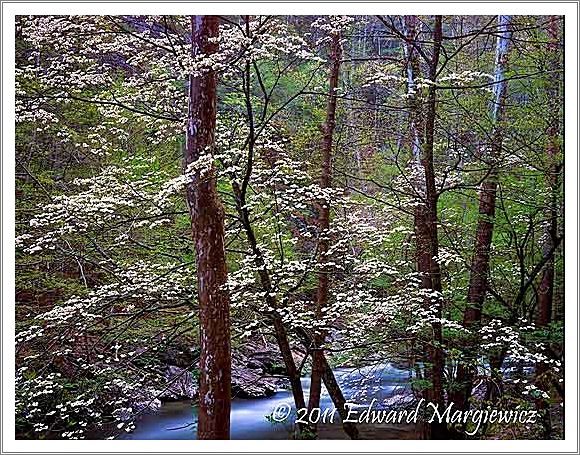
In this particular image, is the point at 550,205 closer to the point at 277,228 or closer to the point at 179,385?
the point at 277,228

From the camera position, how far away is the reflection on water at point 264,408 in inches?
118

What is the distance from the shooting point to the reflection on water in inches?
118

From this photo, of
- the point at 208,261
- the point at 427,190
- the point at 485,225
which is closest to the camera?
the point at 208,261

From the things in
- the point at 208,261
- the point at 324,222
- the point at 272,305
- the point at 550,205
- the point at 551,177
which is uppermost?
the point at 551,177

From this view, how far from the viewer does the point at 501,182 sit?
131 inches

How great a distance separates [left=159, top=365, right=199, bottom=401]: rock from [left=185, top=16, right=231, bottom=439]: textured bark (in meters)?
0.34

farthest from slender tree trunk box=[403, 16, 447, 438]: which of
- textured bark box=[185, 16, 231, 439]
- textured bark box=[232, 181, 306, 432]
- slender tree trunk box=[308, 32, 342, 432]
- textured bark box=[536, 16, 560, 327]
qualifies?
textured bark box=[185, 16, 231, 439]

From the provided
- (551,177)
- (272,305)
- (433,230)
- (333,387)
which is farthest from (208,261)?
(551,177)

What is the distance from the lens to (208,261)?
2980 millimetres

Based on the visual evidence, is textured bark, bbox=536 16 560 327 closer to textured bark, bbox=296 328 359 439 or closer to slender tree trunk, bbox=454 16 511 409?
slender tree trunk, bbox=454 16 511 409

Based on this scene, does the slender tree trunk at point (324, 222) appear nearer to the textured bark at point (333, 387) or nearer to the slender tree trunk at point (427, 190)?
the textured bark at point (333, 387)

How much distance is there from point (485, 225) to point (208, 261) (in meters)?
1.71

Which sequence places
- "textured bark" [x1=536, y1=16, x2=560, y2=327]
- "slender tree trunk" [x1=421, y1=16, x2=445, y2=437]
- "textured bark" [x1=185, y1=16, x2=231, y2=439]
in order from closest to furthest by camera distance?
"textured bark" [x1=185, y1=16, x2=231, y2=439] < "textured bark" [x1=536, y1=16, x2=560, y2=327] < "slender tree trunk" [x1=421, y1=16, x2=445, y2=437]
